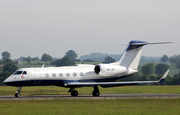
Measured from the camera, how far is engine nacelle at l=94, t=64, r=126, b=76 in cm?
3853

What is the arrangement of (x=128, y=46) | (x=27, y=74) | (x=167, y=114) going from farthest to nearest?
(x=128, y=46) < (x=27, y=74) < (x=167, y=114)

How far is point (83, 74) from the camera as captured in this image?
38.4m

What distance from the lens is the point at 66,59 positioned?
6216 inches

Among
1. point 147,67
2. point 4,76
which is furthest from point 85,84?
point 4,76

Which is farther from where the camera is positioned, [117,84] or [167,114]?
[117,84]

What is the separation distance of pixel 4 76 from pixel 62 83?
6963cm

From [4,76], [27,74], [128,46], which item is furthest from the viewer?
[4,76]

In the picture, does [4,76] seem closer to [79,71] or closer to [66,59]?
[66,59]

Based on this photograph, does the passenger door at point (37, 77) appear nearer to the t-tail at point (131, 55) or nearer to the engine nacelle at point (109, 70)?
the engine nacelle at point (109, 70)

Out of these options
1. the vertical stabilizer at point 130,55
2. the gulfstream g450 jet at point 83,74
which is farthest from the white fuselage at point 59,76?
the vertical stabilizer at point 130,55

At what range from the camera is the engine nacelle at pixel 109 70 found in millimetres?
38531

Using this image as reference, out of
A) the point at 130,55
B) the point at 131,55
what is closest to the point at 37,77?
the point at 130,55

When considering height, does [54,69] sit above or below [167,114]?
above

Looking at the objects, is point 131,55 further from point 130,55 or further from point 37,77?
point 37,77
